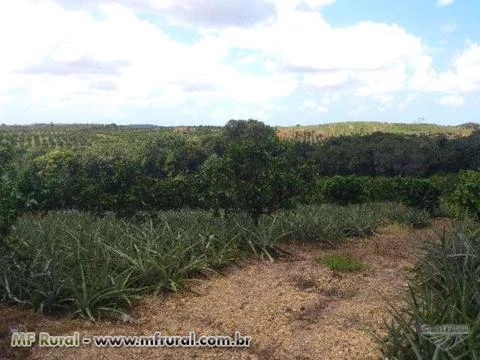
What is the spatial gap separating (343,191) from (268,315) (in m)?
17.0

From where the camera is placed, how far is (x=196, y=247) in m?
7.81

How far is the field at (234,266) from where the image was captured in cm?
464

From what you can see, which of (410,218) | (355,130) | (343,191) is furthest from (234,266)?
(355,130)

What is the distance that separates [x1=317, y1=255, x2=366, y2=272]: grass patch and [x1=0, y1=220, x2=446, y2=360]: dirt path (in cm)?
14

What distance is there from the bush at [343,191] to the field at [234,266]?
9046 millimetres

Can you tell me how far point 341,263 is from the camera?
8.10 m

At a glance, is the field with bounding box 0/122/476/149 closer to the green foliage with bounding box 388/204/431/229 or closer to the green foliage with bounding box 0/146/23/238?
the green foliage with bounding box 388/204/431/229

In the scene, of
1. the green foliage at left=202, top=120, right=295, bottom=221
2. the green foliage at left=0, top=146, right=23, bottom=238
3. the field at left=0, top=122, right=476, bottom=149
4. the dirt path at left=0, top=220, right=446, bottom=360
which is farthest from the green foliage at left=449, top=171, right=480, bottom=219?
the field at left=0, top=122, right=476, bottom=149

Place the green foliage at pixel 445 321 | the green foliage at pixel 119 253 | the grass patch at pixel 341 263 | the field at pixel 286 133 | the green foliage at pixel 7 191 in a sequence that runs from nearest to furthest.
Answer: the green foliage at pixel 445 321 → the green foliage at pixel 7 191 → the green foliage at pixel 119 253 → the grass patch at pixel 341 263 → the field at pixel 286 133

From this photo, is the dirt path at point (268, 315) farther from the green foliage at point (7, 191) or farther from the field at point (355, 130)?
the field at point (355, 130)

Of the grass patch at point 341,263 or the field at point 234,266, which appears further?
the grass patch at point 341,263

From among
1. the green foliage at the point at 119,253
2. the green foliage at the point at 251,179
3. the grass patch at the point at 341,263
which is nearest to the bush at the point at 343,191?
the green foliage at the point at 119,253

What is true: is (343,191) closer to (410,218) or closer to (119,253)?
(410,218)

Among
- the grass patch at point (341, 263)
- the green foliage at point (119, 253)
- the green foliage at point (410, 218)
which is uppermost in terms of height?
the green foliage at point (119, 253)
